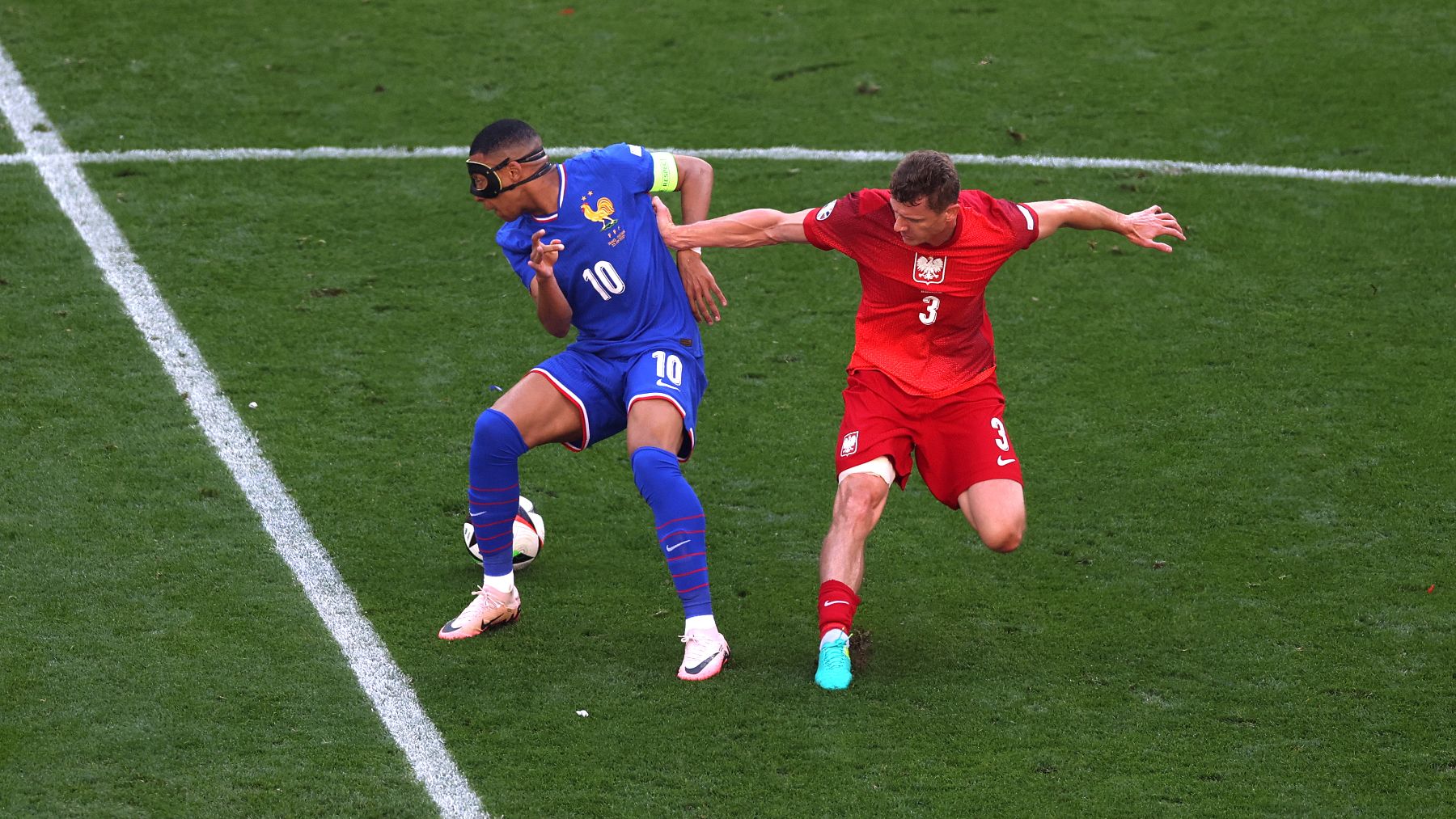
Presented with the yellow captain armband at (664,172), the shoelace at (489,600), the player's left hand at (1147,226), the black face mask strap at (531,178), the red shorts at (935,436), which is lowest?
the shoelace at (489,600)

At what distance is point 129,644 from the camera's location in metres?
5.29

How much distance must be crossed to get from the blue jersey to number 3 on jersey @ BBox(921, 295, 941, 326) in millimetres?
843

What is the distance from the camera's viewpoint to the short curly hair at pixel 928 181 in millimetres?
5051


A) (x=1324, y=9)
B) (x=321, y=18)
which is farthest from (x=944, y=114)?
(x=321, y=18)

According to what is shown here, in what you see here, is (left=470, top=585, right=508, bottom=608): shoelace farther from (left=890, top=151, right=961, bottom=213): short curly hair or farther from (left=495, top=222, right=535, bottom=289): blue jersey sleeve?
(left=890, top=151, right=961, bottom=213): short curly hair

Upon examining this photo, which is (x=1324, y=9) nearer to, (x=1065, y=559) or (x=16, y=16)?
(x=1065, y=559)

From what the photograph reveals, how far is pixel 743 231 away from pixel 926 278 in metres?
0.63

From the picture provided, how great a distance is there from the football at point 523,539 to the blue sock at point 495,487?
0.30 metres

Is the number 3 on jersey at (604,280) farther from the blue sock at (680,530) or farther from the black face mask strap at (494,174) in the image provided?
the blue sock at (680,530)

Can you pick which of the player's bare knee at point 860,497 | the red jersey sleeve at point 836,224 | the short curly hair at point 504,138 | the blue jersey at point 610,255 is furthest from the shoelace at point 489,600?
the red jersey sleeve at point 836,224

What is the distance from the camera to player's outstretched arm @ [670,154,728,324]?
575cm

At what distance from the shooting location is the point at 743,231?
214 inches

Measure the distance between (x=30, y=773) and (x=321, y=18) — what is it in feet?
22.9

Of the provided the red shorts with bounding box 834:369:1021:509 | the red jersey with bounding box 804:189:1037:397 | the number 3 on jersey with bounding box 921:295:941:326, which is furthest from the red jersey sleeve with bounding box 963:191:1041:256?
the red shorts with bounding box 834:369:1021:509
